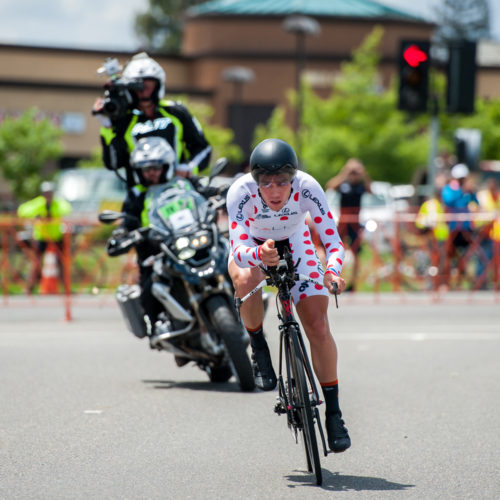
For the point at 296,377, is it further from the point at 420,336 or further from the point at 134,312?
the point at 420,336

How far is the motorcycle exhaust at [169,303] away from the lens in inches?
346

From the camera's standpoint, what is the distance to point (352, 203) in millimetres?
18047

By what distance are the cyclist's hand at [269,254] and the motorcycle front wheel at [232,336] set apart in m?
2.54

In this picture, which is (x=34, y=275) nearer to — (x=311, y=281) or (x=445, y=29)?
(x=311, y=281)

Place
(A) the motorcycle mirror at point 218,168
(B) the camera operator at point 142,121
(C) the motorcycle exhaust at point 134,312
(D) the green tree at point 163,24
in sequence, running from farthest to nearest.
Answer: (D) the green tree at point 163,24 < (B) the camera operator at point 142,121 < (A) the motorcycle mirror at point 218,168 < (C) the motorcycle exhaust at point 134,312

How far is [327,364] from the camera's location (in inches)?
243

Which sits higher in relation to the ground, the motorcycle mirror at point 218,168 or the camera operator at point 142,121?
the camera operator at point 142,121

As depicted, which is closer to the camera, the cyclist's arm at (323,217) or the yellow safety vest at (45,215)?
the cyclist's arm at (323,217)

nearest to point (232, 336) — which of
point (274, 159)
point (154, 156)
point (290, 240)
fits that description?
point (154, 156)

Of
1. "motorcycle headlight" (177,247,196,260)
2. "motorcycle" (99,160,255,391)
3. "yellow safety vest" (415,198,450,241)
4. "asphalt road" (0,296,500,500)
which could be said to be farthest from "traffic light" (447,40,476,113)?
"motorcycle headlight" (177,247,196,260)

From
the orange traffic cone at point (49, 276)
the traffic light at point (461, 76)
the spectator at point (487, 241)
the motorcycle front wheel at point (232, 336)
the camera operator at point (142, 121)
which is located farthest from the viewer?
the traffic light at point (461, 76)

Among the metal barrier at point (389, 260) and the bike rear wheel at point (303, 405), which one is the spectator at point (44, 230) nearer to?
the metal barrier at point (389, 260)

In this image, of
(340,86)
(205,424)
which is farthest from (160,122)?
(340,86)

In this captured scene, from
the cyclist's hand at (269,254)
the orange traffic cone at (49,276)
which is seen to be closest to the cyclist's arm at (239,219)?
the cyclist's hand at (269,254)
